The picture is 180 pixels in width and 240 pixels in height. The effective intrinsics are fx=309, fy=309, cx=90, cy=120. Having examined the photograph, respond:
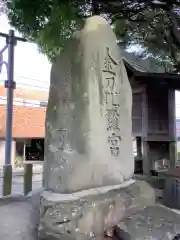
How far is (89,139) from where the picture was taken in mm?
4223

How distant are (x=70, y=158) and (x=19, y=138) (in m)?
15.0

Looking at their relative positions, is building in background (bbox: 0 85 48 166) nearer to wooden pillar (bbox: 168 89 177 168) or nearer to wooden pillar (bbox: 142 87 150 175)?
wooden pillar (bbox: 142 87 150 175)

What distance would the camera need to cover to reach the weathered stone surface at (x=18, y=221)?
4198 millimetres

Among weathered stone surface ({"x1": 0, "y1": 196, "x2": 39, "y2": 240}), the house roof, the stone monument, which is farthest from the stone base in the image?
the house roof

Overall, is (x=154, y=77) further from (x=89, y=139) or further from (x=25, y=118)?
(x=25, y=118)

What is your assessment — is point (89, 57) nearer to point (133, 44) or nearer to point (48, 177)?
point (48, 177)

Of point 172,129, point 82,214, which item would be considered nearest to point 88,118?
point 82,214

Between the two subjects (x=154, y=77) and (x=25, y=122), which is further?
(x=25, y=122)

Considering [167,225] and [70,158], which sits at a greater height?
[70,158]

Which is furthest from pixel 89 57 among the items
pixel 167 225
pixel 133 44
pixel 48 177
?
pixel 133 44

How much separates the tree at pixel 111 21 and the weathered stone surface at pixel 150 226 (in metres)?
2.48

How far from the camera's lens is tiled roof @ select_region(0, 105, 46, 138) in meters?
17.4

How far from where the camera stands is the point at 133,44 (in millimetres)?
10031

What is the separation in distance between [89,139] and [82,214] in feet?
3.24
